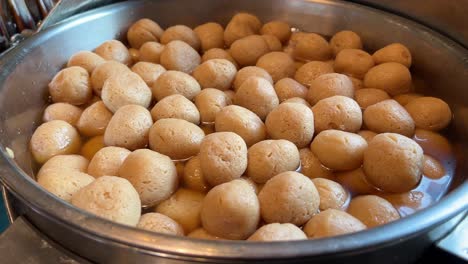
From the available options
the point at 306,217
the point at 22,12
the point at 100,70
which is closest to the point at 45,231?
the point at 306,217

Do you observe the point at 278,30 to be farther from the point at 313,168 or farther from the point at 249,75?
the point at 313,168

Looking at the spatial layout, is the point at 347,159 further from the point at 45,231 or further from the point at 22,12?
the point at 22,12

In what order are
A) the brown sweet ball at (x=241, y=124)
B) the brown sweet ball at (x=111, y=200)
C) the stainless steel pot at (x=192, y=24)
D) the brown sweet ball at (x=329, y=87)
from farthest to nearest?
the brown sweet ball at (x=329, y=87), the brown sweet ball at (x=241, y=124), the brown sweet ball at (x=111, y=200), the stainless steel pot at (x=192, y=24)

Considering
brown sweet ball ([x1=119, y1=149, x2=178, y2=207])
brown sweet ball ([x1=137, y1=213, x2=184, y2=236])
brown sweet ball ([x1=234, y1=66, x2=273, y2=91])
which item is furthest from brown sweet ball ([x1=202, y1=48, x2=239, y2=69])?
brown sweet ball ([x1=137, y1=213, x2=184, y2=236])

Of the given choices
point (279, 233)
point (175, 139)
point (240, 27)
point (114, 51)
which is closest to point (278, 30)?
point (240, 27)

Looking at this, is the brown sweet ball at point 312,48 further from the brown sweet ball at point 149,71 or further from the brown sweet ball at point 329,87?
the brown sweet ball at point 149,71

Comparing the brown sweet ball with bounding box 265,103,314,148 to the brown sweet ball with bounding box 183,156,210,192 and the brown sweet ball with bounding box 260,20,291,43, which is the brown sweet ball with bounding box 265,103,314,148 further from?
the brown sweet ball with bounding box 260,20,291,43

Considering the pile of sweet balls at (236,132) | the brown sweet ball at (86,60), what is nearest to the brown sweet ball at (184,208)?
the pile of sweet balls at (236,132)
